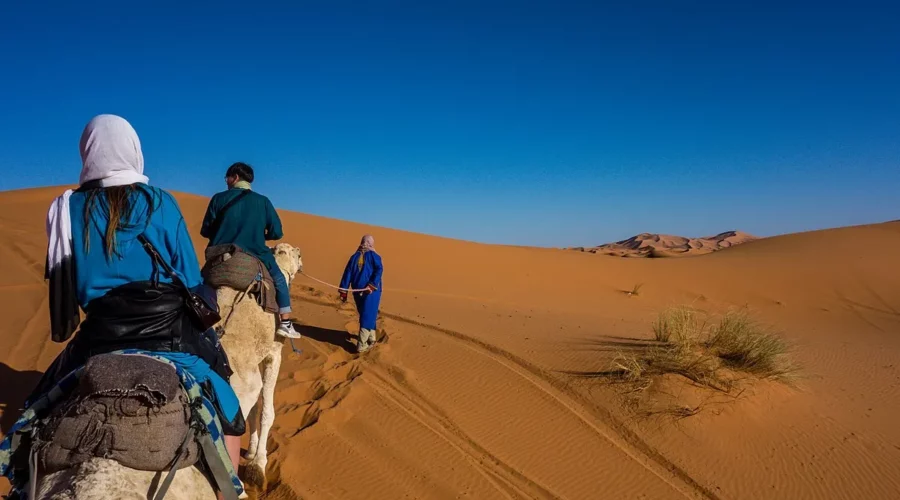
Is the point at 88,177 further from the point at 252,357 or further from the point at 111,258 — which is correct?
the point at 252,357

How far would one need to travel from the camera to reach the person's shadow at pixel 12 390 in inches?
218

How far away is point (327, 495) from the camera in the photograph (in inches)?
186

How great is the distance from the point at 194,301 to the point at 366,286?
6.20 meters

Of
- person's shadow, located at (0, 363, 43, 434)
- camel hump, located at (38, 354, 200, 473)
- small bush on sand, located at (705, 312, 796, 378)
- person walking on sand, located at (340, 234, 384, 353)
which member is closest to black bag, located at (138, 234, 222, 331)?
camel hump, located at (38, 354, 200, 473)

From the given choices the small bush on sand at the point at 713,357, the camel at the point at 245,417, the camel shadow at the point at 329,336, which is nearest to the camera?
the camel at the point at 245,417

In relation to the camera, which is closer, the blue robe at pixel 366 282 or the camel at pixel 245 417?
the camel at pixel 245 417

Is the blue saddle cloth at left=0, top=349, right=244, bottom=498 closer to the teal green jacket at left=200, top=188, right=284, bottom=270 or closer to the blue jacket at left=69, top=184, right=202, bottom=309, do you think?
the blue jacket at left=69, top=184, right=202, bottom=309

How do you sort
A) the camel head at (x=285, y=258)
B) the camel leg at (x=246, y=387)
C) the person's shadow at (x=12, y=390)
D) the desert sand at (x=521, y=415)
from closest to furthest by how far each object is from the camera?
the camel leg at (x=246, y=387)
the desert sand at (x=521, y=415)
the camel head at (x=285, y=258)
the person's shadow at (x=12, y=390)

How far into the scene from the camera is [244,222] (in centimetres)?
453

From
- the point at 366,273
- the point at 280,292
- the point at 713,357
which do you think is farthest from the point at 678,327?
the point at 280,292

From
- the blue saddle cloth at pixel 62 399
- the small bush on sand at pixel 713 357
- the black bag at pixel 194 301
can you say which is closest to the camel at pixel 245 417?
the blue saddle cloth at pixel 62 399

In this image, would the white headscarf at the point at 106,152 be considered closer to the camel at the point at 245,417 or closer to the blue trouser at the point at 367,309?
the camel at the point at 245,417

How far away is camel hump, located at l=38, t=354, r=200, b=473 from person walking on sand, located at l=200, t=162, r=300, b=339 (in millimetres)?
2469

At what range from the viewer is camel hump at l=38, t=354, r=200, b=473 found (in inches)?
76.1
